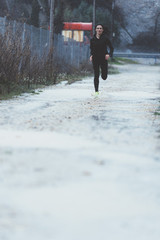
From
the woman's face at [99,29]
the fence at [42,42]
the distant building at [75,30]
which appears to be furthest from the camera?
the distant building at [75,30]

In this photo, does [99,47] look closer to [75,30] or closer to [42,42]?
[42,42]

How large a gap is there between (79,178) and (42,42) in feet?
60.7

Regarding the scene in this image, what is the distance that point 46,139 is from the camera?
7.01m

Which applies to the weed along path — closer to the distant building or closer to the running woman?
the running woman

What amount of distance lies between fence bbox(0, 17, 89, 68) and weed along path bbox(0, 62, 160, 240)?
7.62 meters

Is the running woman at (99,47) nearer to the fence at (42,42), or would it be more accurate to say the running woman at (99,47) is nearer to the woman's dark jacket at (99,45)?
the woman's dark jacket at (99,45)

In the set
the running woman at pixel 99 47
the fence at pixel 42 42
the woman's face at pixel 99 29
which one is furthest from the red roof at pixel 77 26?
the woman's face at pixel 99 29

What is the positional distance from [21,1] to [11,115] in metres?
63.5

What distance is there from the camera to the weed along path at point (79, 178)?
376 cm

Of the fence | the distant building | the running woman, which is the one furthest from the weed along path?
the distant building

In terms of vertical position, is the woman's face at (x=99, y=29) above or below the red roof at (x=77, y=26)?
above

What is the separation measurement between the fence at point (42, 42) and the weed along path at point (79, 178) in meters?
7.62

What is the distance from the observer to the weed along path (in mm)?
3758

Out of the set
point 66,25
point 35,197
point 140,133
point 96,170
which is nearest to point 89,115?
point 140,133
